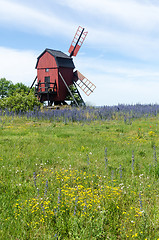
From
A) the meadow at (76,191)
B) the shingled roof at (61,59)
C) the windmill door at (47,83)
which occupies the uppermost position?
the shingled roof at (61,59)

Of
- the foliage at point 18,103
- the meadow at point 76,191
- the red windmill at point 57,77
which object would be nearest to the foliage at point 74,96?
the red windmill at point 57,77

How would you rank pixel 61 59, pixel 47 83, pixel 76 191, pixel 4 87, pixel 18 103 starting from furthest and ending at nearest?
pixel 4 87
pixel 61 59
pixel 47 83
pixel 18 103
pixel 76 191

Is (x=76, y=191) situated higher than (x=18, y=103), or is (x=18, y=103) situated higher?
(x=18, y=103)

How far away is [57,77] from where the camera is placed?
102 feet

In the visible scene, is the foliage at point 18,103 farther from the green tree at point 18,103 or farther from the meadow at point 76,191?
the meadow at point 76,191

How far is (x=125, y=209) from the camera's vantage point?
4.72 metres

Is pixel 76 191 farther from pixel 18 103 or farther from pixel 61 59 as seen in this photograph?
pixel 61 59

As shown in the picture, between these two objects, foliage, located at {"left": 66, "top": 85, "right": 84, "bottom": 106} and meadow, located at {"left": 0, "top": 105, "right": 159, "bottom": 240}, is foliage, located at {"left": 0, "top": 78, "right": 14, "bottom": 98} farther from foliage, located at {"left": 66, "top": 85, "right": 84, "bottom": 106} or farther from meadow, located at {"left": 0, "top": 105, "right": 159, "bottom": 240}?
Answer: meadow, located at {"left": 0, "top": 105, "right": 159, "bottom": 240}

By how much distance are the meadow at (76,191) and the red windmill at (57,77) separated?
2152cm

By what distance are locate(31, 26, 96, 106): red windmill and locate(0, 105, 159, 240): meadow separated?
21.5 m

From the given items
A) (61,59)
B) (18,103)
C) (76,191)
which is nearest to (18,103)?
(18,103)

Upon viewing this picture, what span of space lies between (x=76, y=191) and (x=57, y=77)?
26720mm

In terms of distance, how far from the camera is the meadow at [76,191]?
163 inches

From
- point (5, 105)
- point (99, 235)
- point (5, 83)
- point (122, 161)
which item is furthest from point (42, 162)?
point (5, 83)
